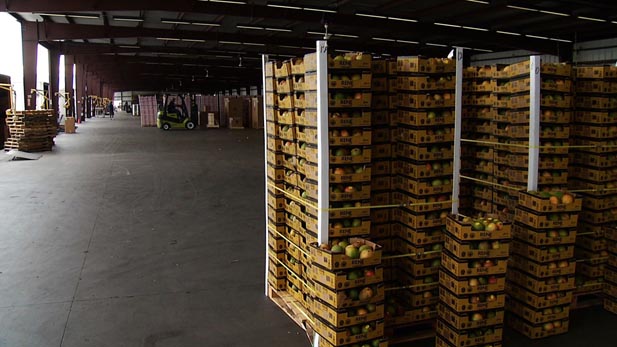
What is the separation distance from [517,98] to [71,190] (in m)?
10.5

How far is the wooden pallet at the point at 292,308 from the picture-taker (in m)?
4.78

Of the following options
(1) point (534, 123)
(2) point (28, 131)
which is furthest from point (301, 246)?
(2) point (28, 131)

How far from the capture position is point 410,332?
15.8 feet

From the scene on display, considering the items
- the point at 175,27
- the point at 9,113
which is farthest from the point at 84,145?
the point at 175,27

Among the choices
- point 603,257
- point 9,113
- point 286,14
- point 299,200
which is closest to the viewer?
point 299,200

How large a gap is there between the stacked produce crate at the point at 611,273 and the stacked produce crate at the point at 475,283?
5.45ft

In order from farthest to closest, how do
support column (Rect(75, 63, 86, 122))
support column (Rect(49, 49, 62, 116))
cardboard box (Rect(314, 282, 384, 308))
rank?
support column (Rect(75, 63, 86, 122)) → support column (Rect(49, 49, 62, 116)) → cardboard box (Rect(314, 282, 384, 308))

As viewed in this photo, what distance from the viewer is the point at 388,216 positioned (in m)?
4.84

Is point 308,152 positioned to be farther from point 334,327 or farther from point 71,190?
point 71,190

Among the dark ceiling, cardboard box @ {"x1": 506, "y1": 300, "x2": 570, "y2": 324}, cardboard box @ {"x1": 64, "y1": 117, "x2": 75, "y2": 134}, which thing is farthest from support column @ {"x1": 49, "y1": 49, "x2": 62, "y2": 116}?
cardboard box @ {"x1": 506, "y1": 300, "x2": 570, "y2": 324}

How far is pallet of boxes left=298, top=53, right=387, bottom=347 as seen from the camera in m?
4.00

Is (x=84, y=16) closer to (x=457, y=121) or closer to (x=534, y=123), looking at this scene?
(x=457, y=121)

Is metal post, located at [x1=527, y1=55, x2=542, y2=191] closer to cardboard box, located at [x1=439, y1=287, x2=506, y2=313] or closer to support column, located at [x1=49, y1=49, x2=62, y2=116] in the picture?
cardboard box, located at [x1=439, y1=287, x2=506, y2=313]

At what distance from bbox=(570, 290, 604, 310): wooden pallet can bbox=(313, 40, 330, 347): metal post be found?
9.33 feet
